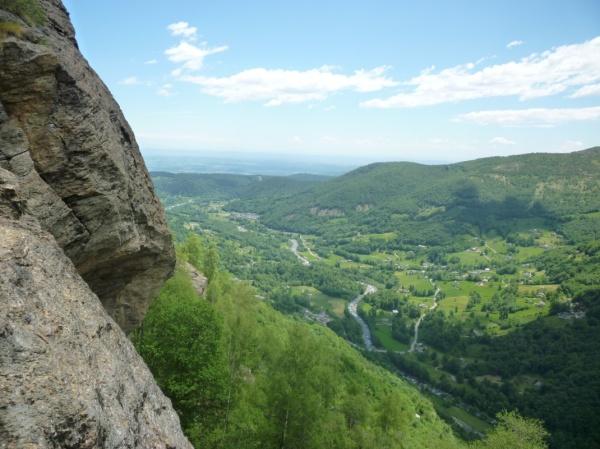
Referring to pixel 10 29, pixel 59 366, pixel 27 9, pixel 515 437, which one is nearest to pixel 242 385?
pixel 59 366

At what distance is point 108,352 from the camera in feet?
38.4

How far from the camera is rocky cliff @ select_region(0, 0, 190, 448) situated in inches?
353

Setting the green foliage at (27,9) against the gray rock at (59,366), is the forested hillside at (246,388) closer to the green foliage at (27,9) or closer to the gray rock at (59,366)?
the gray rock at (59,366)

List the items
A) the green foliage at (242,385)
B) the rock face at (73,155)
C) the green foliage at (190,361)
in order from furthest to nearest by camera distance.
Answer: the green foliage at (242,385) < the green foliage at (190,361) < the rock face at (73,155)

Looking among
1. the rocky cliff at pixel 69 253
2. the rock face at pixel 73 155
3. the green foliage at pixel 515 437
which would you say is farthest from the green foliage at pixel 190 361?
the green foliage at pixel 515 437

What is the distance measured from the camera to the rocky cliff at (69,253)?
8.98m

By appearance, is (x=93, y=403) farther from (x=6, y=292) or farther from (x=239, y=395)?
(x=239, y=395)

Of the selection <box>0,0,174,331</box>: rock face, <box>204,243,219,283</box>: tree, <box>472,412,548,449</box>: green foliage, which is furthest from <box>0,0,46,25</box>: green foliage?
<box>472,412,548,449</box>: green foliage

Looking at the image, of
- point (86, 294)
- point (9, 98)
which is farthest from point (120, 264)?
point (9, 98)

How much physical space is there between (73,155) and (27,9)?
6.54 m

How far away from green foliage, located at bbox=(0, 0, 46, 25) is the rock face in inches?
14.8

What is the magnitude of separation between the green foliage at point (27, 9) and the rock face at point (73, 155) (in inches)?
14.8

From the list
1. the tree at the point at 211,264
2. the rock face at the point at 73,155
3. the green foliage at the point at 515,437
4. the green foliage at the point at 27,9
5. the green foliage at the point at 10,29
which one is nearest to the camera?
the rock face at the point at 73,155

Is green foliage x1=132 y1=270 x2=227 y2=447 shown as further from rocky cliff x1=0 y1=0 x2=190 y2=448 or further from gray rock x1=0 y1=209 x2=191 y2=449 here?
gray rock x1=0 y1=209 x2=191 y2=449
